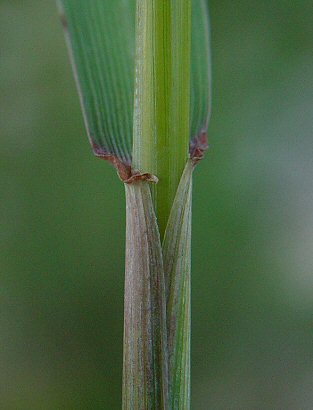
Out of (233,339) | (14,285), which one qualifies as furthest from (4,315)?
(233,339)

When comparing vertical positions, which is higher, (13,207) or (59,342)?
(13,207)

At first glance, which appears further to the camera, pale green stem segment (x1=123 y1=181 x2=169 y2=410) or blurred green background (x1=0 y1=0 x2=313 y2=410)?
blurred green background (x1=0 y1=0 x2=313 y2=410)

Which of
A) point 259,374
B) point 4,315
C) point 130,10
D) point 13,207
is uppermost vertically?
point 130,10

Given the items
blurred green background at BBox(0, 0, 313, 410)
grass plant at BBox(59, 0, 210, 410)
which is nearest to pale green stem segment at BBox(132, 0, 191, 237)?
grass plant at BBox(59, 0, 210, 410)

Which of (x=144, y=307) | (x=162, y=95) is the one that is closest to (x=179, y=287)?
(x=144, y=307)

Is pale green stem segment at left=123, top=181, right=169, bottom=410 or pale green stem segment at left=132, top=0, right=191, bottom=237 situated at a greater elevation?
pale green stem segment at left=132, top=0, right=191, bottom=237

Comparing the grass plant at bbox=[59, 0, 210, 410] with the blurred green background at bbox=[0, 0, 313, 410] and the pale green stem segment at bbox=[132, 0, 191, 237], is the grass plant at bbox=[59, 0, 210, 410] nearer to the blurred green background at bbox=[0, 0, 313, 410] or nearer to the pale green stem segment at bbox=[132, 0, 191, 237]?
the pale green stem segment at bbox=[132, 0, 191, 237]

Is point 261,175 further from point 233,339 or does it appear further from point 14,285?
point 14,285

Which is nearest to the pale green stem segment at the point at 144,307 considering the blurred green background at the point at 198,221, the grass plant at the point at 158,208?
the grass plant at the point at 158,208
